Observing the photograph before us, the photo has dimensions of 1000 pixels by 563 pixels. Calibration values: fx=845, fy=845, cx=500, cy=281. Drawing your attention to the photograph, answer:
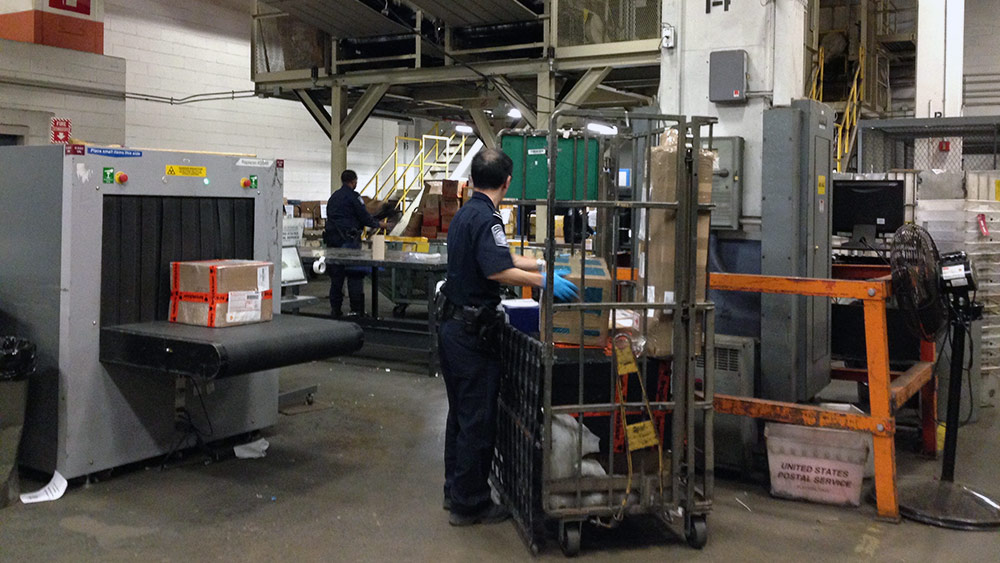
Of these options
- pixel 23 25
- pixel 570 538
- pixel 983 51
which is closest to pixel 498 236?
pixel 570 538

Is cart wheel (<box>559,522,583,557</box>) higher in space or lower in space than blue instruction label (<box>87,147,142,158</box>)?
lower

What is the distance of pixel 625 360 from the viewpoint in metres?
3.53

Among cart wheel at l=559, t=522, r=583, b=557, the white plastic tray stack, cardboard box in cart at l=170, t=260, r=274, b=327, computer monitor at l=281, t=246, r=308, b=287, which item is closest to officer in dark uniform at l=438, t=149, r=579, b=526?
cart wheel at l=559, t=522, r=583, b=557

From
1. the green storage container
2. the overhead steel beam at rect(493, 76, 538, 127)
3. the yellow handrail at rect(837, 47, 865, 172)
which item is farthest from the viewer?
the yellow handrail at rect(837, 47, 865, 172)

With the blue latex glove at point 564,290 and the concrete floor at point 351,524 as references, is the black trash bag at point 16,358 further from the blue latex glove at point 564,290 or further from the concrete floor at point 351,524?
the blue latex glove at point 564,290

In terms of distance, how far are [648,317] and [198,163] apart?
2586mm

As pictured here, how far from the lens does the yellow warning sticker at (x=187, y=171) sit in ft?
14.6

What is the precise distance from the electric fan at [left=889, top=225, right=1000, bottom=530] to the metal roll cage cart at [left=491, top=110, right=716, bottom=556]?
1.25m

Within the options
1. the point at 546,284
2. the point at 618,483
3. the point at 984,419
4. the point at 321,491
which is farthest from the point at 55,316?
the point at 984,419

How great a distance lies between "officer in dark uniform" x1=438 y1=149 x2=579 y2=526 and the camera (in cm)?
373

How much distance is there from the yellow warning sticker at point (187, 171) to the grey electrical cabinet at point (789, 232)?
3.08m

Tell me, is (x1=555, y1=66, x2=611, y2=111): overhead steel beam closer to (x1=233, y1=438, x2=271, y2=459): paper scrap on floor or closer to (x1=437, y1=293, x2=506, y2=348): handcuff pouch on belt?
(x1=233, y1=438, x2=271, y2=459): paper scrap on floor

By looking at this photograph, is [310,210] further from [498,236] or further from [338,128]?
[498,236]

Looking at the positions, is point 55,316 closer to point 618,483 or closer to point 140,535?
point 140,535
